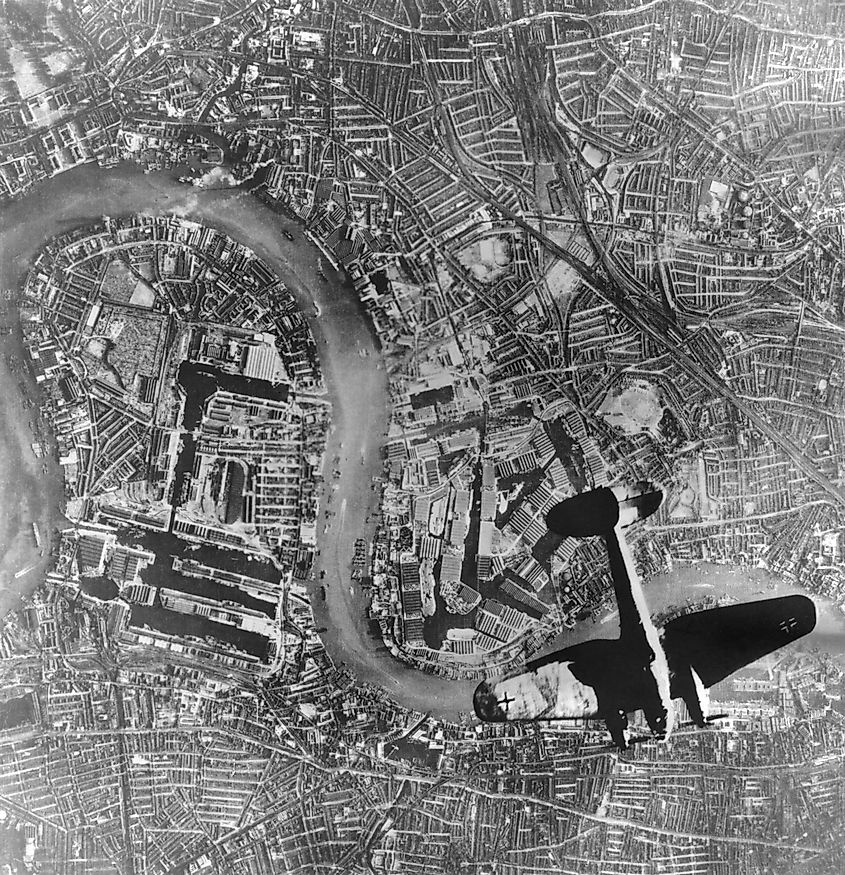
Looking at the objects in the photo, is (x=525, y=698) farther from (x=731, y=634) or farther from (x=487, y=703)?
(x=731, y=634)

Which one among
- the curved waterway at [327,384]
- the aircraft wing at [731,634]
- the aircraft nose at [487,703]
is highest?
the curved waterway at [327,384]

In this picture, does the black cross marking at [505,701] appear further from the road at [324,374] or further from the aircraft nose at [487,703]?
the road at [324,374]

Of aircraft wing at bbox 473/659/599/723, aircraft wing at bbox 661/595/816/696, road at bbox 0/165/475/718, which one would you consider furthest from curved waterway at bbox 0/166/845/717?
aircraft wing at bbox 661/595/816/696

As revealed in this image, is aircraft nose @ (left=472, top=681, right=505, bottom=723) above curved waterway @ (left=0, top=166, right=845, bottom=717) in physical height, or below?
below

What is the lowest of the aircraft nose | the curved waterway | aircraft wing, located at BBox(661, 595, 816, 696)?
the aircraft nose

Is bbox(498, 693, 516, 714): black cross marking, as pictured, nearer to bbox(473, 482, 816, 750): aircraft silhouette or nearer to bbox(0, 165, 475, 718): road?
bbox(473, 482, 816, 750): aircraft silhouette

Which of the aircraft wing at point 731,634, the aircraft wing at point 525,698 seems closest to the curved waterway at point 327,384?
the aircraft wing at point 525,698

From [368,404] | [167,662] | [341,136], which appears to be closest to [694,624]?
[368,404]

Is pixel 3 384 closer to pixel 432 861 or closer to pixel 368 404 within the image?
pixel 368 404
